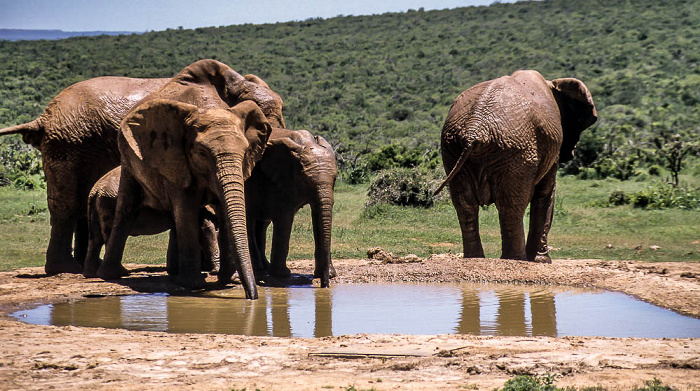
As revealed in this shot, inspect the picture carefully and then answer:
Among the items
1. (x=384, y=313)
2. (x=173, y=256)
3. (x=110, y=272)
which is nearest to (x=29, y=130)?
(x=110, y=272)

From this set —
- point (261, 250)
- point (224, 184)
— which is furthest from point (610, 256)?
point (224, 184)

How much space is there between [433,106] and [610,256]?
35039 mm

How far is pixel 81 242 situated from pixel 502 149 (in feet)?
18.5

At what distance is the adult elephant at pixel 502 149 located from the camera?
35.0 ft

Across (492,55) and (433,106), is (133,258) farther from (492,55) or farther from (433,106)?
(492,55)

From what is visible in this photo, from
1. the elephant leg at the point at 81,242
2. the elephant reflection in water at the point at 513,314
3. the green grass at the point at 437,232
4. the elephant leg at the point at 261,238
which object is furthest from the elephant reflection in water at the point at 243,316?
the green grass at the point at 437,232

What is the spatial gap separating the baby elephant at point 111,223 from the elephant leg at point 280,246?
838 mm

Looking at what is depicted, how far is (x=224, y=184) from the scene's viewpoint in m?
9.08

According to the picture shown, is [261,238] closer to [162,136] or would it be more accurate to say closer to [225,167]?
[162,136]

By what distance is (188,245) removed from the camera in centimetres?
998

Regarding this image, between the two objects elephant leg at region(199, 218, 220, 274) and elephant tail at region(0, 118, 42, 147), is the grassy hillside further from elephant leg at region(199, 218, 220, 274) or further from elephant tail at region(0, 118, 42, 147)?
elephant tail at region(0, 118, 42, 147)

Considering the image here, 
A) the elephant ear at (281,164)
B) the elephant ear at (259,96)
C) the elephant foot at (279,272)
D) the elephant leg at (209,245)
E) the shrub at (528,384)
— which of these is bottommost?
the shrub at (528,384)

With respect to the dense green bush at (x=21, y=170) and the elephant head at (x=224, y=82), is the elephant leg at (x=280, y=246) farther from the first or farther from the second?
the dense green bush at (x=21, y=170)

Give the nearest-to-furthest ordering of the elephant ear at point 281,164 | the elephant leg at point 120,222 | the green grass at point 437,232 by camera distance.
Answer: the elephant ear at point 281,164 < the elephant leg at point 120,222 < the green grass at point 437,232
